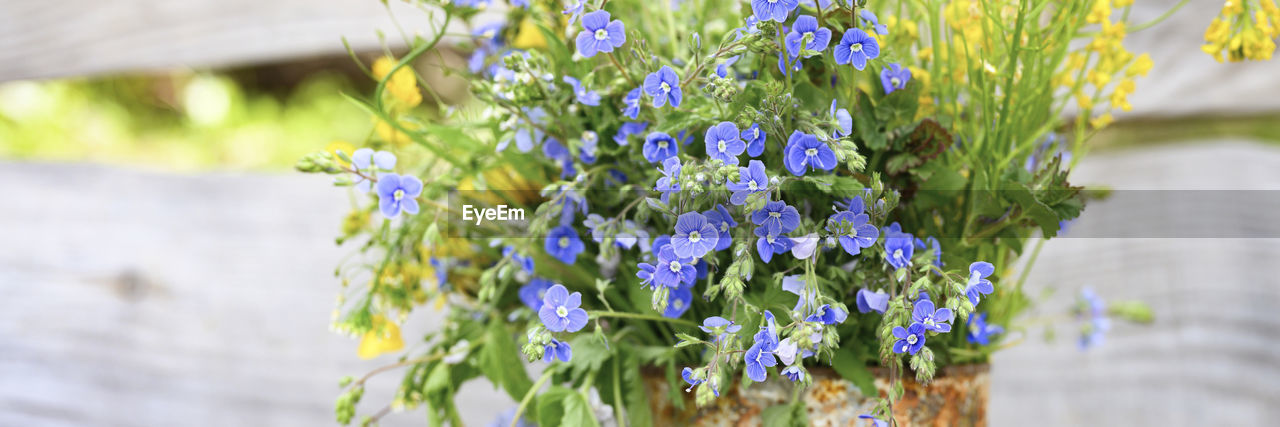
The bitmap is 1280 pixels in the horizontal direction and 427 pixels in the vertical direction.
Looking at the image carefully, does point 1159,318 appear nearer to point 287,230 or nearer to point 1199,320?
point 1199,320

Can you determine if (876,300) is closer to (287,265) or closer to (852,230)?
(852,230)

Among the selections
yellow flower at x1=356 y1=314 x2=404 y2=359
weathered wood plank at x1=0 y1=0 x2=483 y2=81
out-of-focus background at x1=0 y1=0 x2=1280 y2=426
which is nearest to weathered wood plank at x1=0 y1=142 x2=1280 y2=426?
out-of-focus background at x1=0 y1=0 x2=1280 y2=426

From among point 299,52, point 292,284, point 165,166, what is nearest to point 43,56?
point 165,166

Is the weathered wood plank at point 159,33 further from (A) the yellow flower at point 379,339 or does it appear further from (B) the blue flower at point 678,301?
(B) the blue flower at point 678,301

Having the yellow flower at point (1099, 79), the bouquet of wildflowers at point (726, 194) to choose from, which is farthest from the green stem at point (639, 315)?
the yellow flower at point (1099, 79)

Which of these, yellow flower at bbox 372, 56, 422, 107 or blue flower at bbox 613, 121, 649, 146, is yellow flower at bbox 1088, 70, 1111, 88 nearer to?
blue flower at bbox 613, 121, 649, 146
